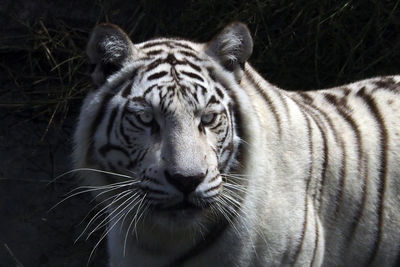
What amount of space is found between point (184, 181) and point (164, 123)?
0.49 feet

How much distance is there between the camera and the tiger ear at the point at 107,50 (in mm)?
1814

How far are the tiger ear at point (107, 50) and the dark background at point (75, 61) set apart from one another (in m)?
1.15

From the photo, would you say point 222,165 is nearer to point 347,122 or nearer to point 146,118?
point 146,118

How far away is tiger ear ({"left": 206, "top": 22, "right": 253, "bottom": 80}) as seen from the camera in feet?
6.12

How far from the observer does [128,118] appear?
70.1 inches

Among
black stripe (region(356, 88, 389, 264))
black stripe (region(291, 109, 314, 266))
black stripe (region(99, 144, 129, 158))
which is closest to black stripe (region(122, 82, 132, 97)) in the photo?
black stripe (region(99, 144, 129, 158))

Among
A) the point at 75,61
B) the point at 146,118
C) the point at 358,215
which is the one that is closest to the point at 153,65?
the point at 146,118

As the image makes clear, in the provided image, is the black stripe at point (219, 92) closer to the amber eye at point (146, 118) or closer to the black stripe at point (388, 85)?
the amber eye at point (146, 118)

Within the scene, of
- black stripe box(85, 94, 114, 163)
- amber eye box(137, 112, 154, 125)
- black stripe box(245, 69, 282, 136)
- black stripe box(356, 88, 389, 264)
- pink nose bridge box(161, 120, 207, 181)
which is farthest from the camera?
black stripe box(356, 88, 389, 264)

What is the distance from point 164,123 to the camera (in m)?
1.73

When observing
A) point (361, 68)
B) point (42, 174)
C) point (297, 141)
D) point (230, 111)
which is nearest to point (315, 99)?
point (297, 141)

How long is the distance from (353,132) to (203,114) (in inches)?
20.7

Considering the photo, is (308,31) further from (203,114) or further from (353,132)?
(203,114)

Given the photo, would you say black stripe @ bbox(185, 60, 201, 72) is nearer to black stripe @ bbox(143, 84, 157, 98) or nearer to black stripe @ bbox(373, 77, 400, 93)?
black stripe @ bbox(143, 84, 157, 98)
